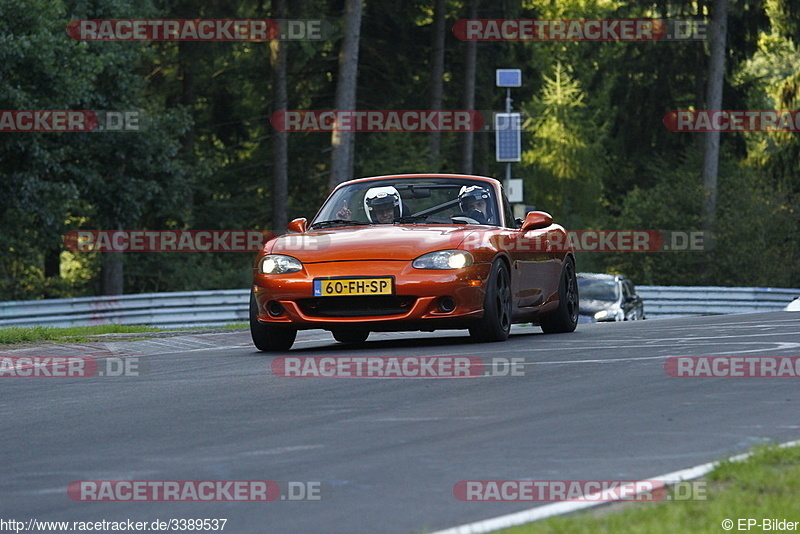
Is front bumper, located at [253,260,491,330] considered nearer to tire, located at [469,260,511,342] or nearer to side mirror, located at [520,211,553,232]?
tire, located at [469,260,511,342]

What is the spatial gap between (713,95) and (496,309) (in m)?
35.4

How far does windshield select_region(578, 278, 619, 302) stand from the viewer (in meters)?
29.7

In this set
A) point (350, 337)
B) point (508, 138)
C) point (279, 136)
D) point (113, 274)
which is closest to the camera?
point (350, 337)

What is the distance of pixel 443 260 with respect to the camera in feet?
39.7

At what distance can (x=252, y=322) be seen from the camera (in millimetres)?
12625

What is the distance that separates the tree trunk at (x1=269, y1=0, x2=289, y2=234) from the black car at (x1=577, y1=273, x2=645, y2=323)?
1654 cm

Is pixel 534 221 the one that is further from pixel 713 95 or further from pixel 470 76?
pixel 470 76

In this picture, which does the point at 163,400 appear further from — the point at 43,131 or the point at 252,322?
the point at 43,131

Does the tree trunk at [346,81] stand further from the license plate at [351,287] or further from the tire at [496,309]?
the license plate at [351,287]

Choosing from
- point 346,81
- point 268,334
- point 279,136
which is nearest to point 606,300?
point 346,81

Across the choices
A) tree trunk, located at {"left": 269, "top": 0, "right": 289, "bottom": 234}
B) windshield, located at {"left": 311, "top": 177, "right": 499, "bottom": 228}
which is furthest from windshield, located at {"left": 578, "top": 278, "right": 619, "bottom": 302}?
tree trunk, located at {"left": 269, "top": 0, "right": 289, "bottom": 234}

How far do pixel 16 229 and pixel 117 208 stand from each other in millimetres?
2494

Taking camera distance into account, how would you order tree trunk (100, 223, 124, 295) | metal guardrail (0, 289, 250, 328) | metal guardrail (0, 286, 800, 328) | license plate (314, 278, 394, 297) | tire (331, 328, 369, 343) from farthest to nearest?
tree trunk (100, 223, 124, 295), metal guardrail (0, 286, 800, 328), metal guardrail (0, 289, 250, 328), tire (331, 328, 369, 343), license plate (314, 278, 394, 297)

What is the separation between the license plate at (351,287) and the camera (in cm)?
1191
